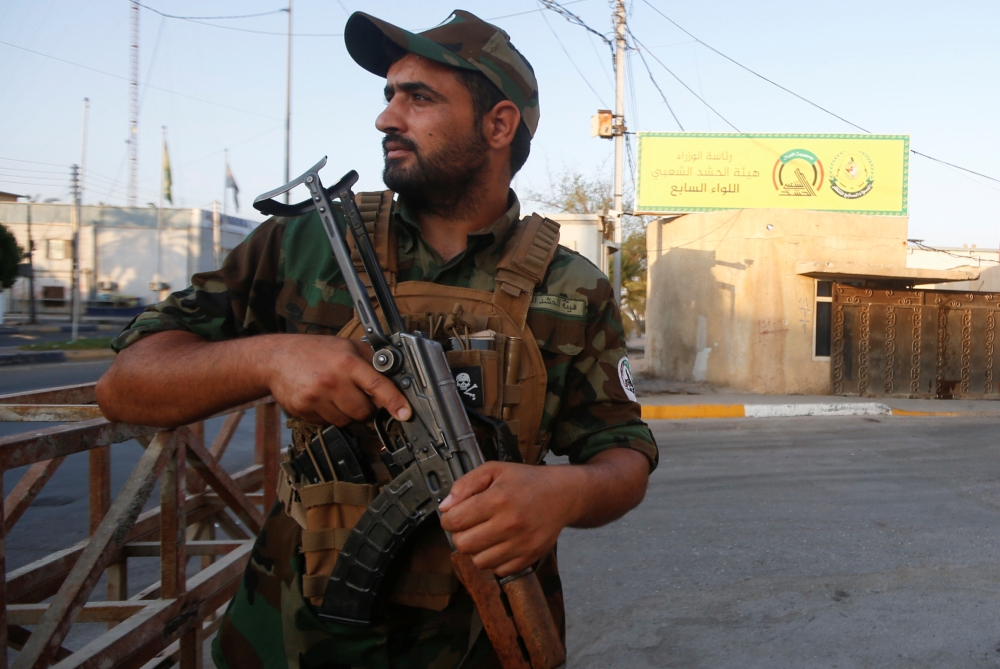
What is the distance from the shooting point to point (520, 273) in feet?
4.77

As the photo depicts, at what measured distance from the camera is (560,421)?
1.52 meters

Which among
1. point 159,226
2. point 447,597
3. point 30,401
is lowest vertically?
point 447,597

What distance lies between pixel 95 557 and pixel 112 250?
1324 inches

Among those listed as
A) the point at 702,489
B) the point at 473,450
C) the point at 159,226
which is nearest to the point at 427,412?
the point at 473,450

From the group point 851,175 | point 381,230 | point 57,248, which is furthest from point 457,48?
point 57,248

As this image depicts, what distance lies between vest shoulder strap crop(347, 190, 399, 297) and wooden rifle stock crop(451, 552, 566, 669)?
0.51 metres

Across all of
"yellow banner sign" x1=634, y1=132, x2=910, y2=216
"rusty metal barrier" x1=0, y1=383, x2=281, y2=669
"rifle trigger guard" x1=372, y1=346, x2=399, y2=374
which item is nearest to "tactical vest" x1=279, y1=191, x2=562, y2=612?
"rifle trigger guard" x1=372, y1=346, x2=399, y2=374

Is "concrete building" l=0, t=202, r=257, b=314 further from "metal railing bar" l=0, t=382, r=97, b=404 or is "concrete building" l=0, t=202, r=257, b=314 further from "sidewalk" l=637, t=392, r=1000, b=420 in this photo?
"metal railing bar" l=0, t=382, r=97, b=404

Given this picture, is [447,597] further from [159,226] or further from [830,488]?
[159,226]

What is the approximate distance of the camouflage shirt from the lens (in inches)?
53.4

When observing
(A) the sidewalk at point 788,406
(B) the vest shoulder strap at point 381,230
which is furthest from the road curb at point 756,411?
(B) the vest shoulder strap at point 381,230

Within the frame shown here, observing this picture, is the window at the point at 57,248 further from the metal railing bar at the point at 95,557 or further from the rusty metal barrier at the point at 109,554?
the metal railing bar at the point at 95,557

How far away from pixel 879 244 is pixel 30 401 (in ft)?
44.1

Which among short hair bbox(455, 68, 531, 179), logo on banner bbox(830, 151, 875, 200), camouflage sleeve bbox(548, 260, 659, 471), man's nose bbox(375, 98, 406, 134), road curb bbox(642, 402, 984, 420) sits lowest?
road curb bbox(642, 402, 984, 420)
